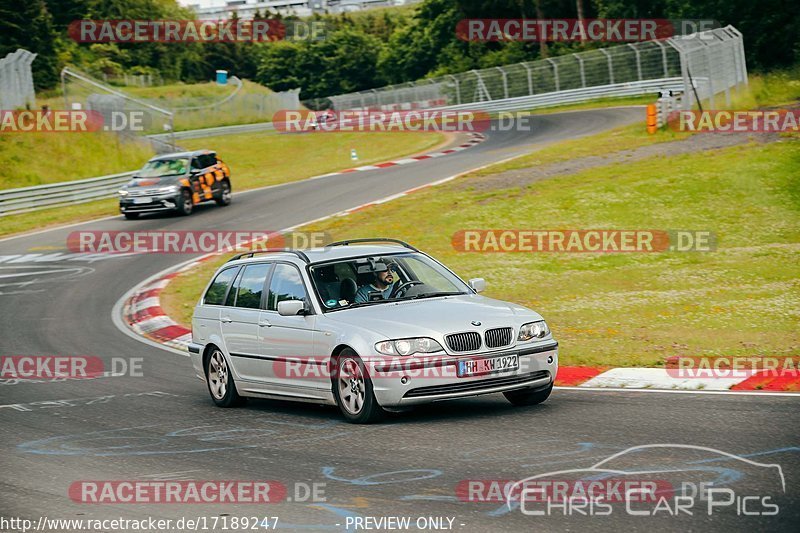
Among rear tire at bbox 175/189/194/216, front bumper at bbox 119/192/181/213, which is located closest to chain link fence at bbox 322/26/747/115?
rear tire at bbox 175/189/194/216

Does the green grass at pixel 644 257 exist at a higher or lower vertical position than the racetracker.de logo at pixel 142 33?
lower

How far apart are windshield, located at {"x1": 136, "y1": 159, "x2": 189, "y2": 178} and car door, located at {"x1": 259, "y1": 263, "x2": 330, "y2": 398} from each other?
793 inches

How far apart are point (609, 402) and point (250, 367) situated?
3.50 m

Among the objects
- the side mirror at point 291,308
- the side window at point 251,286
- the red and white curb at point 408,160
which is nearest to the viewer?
the side mirror at point 291,308

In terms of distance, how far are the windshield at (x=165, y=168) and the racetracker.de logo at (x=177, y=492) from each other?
23304 millimetres

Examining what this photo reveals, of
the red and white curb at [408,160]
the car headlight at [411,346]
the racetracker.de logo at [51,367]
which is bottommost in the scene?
the racetracker.de logo at [51,367]

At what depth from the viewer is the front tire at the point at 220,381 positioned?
1117cm

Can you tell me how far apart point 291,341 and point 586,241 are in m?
11.7

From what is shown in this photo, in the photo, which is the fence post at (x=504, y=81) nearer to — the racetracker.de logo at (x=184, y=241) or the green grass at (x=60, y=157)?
the green grass at (x=60, y=157)

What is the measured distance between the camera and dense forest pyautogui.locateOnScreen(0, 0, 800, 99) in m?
59.7

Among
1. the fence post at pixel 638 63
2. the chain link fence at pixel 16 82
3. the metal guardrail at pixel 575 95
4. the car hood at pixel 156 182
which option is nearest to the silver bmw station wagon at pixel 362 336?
the car hood at pixel 156 182

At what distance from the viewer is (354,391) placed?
9477mm

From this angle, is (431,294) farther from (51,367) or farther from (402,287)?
(51,367)

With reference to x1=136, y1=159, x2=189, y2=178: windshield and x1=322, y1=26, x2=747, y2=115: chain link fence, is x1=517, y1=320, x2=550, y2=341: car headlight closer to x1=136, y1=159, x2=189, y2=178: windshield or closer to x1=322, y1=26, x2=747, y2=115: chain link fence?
x1=136, y1=159, x2=189, y2=178: windshield
